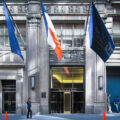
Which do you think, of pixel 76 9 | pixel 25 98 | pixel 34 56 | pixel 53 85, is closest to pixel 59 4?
pixel 76 9

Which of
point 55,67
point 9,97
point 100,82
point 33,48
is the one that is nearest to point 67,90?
point 55,67

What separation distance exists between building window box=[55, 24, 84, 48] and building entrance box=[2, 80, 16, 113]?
20.2 ft

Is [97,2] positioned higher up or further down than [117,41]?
higher up

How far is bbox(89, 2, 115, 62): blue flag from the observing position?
16922 millimetres

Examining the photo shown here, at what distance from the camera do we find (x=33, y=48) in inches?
958

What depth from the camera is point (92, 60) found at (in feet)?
80.0

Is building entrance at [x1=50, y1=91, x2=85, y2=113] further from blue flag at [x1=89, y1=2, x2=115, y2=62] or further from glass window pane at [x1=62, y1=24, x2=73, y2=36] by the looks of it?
blue flag at [x1=89, y1=2, x2=115, y2=62]

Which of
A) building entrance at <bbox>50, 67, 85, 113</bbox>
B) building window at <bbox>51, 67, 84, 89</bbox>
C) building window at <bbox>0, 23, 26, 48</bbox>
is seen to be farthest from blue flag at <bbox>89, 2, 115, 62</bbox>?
building window at <bbox>0, 23, 26, 48</bbox>

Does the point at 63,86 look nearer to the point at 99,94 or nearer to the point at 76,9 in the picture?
the point at 99,94

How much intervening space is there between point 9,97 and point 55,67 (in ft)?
16.6

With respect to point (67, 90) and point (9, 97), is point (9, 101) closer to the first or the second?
point (9, 97)

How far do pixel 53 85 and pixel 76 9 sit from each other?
23.6 ft

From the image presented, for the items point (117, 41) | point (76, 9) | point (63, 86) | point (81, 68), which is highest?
point (76, 9)

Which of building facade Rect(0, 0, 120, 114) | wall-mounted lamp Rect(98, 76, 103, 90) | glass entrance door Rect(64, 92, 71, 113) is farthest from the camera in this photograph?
glass entrance door Rect(64, 92, 71, 113)
